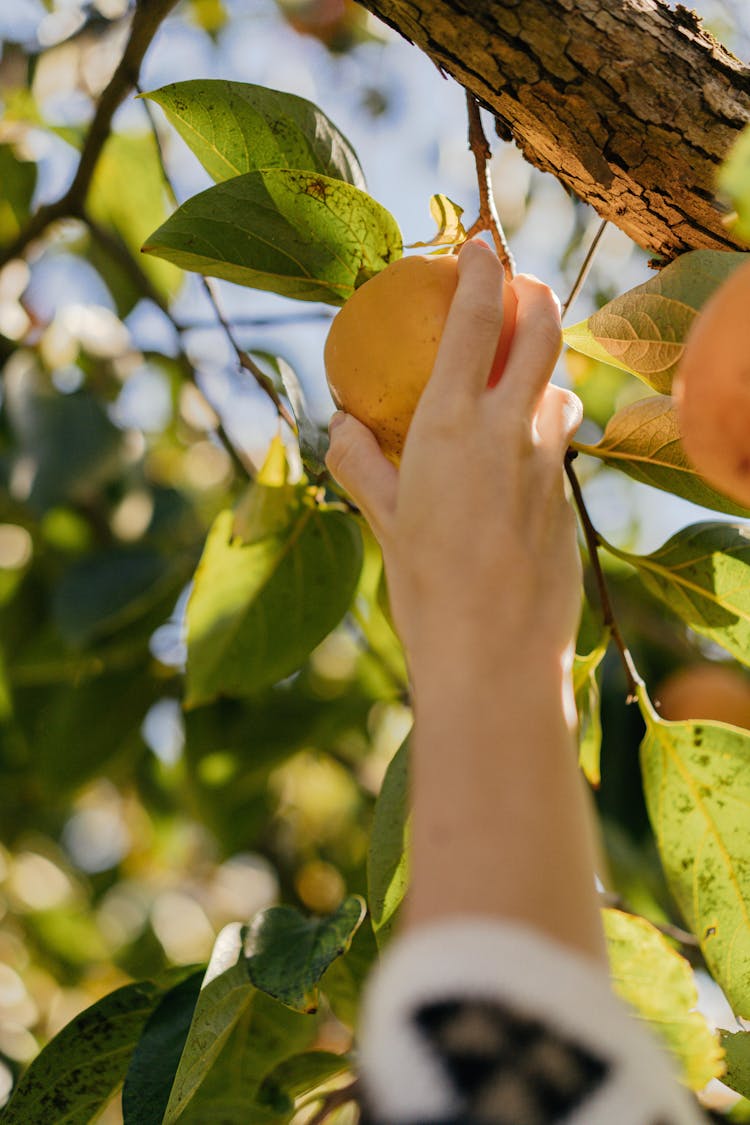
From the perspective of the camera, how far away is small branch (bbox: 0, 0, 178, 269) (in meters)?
1.14

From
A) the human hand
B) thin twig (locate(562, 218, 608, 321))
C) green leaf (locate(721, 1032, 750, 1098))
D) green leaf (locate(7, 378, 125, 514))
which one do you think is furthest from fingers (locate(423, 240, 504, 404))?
green leaf (locate(7, 378, 125, 514))

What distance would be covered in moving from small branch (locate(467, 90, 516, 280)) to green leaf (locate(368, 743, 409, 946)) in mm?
399

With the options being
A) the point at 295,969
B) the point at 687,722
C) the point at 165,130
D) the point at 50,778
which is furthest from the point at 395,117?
the point at 295,969

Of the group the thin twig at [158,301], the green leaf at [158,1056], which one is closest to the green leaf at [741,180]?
the green leaf at [158,1056]

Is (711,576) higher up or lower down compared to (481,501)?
lower down

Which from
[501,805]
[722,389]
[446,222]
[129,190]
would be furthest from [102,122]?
[501,805]

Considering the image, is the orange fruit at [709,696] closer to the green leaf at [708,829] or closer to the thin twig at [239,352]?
the green leaf at [708,829]

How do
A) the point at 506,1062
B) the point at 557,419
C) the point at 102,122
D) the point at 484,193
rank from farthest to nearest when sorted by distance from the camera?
the point at 102,122, the point at 484,193, the point at 557,419, the point at 506,1062

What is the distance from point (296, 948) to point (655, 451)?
0.49 m

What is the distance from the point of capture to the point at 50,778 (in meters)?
1.58

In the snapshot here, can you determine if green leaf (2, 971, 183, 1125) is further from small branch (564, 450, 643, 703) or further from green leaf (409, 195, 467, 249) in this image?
green leaf (409, 195, 467, 249)

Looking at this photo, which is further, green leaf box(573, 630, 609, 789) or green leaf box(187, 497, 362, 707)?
green leaf box(187, 497, 362, 707)

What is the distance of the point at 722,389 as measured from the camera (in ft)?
1.69

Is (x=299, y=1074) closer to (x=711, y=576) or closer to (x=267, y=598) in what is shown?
(x=267, y=598)
